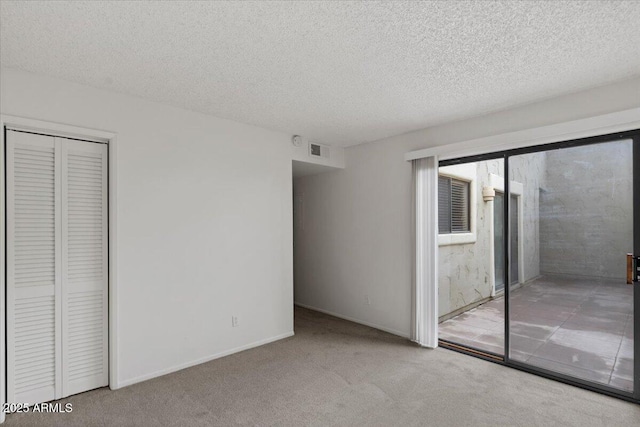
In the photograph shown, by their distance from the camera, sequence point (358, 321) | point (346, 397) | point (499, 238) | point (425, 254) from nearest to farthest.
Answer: point (346, 397) → point (499, 238) → point (425, 254) → point (358, 321)

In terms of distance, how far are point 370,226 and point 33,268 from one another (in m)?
3.53

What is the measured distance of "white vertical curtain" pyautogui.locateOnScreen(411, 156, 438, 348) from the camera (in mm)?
3812

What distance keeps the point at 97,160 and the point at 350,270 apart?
3325 mm

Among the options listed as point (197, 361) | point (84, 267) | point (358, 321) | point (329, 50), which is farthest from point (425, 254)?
point (84, 267)

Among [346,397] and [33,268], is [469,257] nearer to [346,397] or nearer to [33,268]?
[346,397]

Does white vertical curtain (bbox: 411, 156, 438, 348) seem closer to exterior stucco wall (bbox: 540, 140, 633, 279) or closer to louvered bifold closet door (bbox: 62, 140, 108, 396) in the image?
exterior stucco wall (bbox: 540, 140, 633, 279)

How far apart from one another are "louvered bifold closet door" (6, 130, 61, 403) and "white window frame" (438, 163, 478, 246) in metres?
3.96

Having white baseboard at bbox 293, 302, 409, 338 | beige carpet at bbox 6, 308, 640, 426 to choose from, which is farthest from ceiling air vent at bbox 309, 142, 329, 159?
beige carpet at bbox 6, 308, 640, 426

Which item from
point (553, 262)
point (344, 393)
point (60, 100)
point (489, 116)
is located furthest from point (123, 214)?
point (553, 262)

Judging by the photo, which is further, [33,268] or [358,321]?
[358,321]

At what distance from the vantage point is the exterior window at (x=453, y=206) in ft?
13.8

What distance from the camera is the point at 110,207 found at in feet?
9.54

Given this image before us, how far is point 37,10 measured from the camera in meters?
1.81

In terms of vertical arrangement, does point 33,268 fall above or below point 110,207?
below
